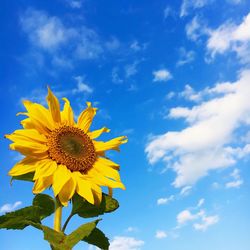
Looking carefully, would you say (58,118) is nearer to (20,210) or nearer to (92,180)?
(92,180)

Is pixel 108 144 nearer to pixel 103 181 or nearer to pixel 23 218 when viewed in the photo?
pixel 103 181

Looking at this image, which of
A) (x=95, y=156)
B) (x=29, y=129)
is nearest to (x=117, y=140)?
(x=95, y=156)

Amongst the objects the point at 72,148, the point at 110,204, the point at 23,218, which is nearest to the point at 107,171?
the point at 72,148

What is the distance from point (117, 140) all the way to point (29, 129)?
114cm

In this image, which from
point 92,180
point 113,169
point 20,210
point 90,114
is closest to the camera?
point 20,210

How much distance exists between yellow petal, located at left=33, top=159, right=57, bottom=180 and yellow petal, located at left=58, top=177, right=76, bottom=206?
0.22 m

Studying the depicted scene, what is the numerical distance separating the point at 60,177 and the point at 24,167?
388mm

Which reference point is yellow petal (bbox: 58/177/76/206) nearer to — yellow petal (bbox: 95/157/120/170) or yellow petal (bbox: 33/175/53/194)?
yellow petal (bbox: 33/175/53/194)

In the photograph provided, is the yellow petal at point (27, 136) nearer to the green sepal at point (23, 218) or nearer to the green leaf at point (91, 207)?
the green sepal at point (23, 218)

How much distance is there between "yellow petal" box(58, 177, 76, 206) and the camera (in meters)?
4.09

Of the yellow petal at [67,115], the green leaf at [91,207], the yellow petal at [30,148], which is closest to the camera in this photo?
the green leaf at [91,207]

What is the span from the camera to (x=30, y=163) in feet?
14.3

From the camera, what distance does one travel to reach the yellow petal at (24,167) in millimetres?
4141

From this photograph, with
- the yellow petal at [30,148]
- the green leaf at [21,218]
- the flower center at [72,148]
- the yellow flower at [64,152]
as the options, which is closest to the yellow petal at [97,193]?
the yellow flower at [64,152]
